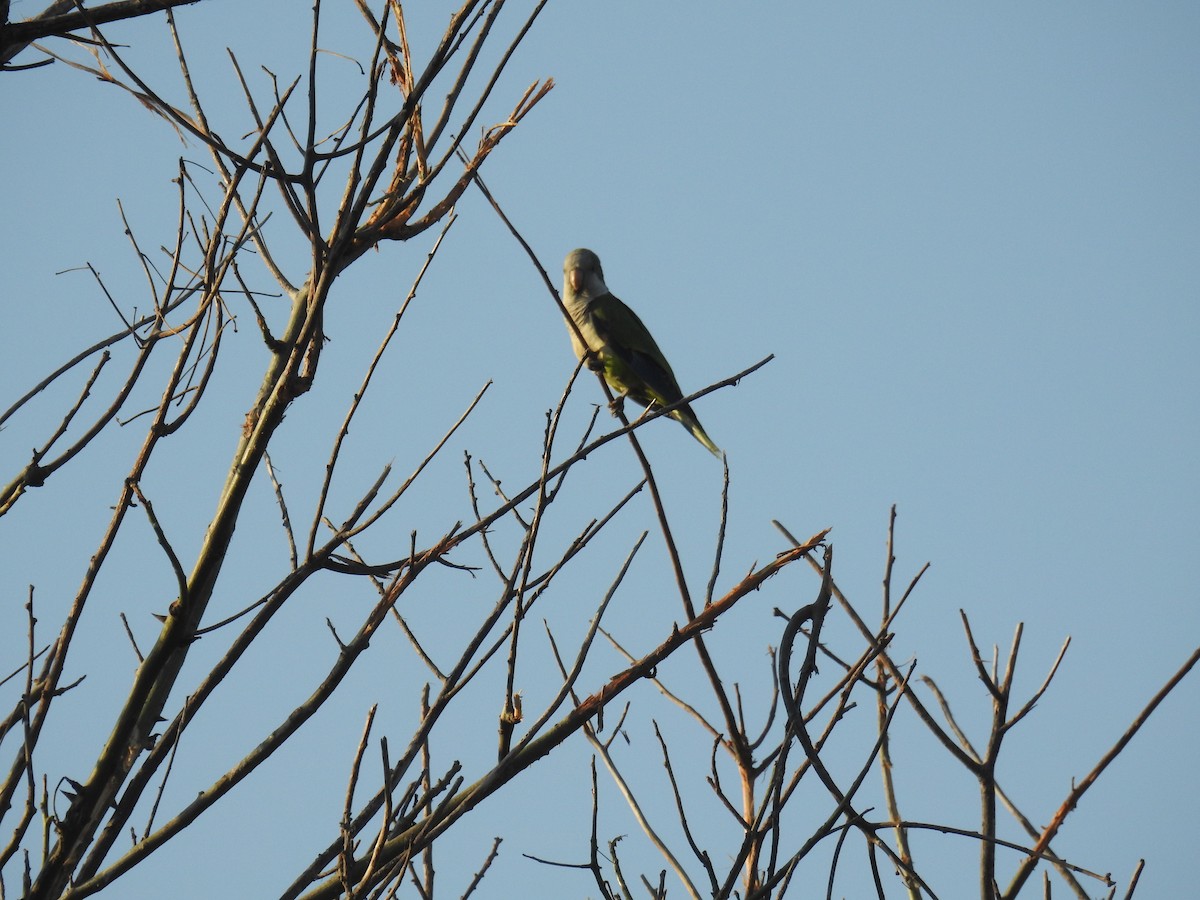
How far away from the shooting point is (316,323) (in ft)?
6.31

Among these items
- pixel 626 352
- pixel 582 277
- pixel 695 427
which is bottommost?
pixel 695 427

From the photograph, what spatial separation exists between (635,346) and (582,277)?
2.98 feet

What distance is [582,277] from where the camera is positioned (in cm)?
790

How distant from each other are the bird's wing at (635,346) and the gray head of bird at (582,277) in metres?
0.29

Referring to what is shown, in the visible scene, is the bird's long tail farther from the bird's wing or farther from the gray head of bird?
the gray head of bird

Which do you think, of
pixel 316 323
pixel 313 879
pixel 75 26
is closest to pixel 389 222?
pixel 316 323

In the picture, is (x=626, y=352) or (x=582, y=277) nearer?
(x=626, y=352)

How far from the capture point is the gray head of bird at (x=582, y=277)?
7.85 m

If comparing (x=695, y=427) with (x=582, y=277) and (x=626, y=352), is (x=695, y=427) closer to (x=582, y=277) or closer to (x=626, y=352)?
(x=626, y=352)

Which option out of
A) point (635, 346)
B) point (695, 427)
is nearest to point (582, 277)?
point (635, 346)

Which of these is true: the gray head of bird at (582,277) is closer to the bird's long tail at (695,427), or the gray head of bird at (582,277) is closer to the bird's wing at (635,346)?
the bird's wing at (635,346)

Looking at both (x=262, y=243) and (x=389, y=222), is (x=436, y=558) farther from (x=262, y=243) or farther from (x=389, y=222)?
(x=262, y=243)

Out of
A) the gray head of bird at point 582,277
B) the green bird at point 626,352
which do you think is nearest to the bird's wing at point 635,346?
the green bird at point 626,352

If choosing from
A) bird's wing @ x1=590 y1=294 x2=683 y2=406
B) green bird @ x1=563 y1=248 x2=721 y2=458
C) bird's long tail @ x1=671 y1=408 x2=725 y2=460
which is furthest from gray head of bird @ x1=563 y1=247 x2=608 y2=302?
bird's long tail @ x1=671 y1=408 x2=725 y2=460
